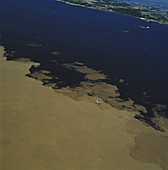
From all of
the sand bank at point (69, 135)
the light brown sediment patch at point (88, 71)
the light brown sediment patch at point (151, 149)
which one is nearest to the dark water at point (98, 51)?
the light brown sediment patch at point (88, 71)

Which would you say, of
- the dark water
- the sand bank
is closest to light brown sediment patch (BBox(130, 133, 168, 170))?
the sand bank

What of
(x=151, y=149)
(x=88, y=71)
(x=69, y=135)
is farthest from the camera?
(x=88, y=71)

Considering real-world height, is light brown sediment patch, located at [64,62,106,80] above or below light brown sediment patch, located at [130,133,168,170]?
above

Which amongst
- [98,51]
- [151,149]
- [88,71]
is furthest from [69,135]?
[98,51]

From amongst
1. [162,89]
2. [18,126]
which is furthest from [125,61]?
[18,126]

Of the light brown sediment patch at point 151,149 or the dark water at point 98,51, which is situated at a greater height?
the dark water at point 98,51

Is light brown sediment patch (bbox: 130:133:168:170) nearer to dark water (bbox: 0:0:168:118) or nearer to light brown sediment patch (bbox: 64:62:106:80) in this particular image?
dark water (bbox: 0:0:168:118)

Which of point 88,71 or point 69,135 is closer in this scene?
point 69,135

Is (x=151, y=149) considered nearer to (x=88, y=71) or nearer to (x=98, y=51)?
(x=88, y=71)

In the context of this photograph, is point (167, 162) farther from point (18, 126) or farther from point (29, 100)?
point (29, 100)

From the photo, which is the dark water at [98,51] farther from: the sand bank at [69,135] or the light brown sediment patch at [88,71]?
the sand bank at [69,135]
